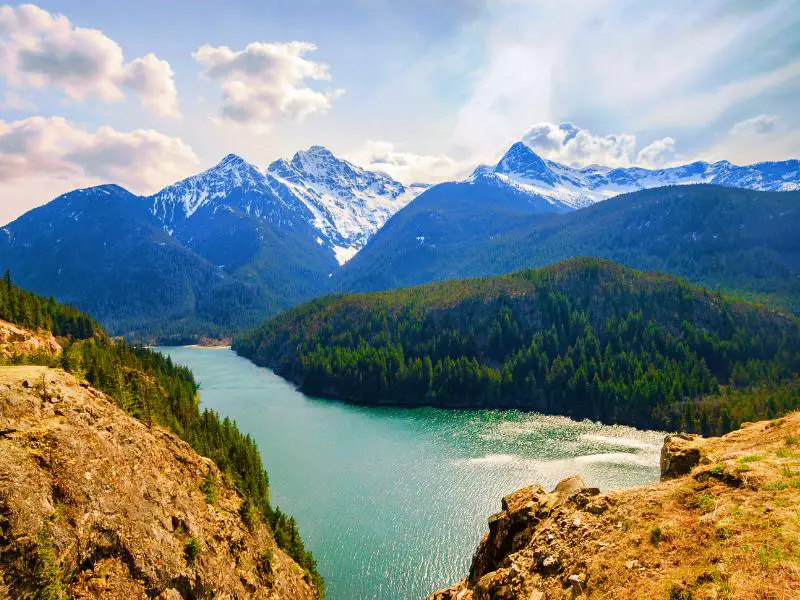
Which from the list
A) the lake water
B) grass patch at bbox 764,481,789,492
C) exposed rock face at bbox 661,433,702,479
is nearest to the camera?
grass patch at bbox 764,481,789,492

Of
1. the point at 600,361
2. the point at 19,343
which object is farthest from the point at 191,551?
the point at 600,361

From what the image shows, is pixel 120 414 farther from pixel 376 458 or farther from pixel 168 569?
pixel 376 458

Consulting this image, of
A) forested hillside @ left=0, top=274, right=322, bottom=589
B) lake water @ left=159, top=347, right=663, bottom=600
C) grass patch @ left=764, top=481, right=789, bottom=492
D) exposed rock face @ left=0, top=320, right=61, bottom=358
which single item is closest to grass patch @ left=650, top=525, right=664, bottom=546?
grass patch @ left=764, top=481, right=789, bottom=492

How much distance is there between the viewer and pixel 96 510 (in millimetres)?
27938

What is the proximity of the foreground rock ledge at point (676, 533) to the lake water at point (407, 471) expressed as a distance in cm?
4019

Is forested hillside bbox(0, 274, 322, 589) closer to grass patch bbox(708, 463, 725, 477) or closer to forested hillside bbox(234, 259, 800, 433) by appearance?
grass patch bbox(708, 463, 725, 477)

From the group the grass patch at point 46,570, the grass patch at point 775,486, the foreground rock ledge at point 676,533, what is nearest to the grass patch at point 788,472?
the foreground rock ledge at point 676,533

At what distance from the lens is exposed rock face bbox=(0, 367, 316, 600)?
78.9 ft

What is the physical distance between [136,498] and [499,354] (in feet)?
527

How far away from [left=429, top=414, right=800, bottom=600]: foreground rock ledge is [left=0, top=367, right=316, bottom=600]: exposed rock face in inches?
728

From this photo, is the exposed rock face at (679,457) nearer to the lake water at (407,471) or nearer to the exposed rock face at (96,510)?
the exposed rock face at (96,510)

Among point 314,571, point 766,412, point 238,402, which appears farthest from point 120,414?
point 766,412

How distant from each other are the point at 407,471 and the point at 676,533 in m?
79.4

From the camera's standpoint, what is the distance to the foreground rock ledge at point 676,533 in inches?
630
